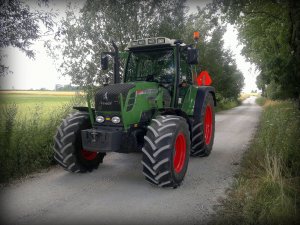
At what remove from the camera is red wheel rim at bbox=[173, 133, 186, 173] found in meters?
4.92

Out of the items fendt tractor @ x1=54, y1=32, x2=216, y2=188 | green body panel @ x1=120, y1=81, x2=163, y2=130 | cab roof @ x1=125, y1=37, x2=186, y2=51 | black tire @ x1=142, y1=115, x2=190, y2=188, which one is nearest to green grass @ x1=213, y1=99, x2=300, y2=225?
black tire @ x1=142, y1=115, x2=190, y2=188

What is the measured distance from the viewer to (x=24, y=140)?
552cm

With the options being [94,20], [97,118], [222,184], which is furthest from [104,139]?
[94,20]

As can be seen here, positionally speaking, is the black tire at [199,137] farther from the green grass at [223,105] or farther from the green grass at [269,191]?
the green grass at [223,105]

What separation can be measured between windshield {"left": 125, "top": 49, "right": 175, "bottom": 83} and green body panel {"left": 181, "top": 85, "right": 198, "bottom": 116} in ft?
1.94

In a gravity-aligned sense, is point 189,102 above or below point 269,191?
above

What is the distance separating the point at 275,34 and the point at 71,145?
445 inches

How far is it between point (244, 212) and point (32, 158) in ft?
13.3

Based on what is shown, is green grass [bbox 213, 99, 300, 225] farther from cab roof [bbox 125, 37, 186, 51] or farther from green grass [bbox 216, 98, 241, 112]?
green grass [bbox 216, 98, 241, 112]

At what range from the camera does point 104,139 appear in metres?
4.74

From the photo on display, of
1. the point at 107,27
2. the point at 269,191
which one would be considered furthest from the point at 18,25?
the point at 107,27

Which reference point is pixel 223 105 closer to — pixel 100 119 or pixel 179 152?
pixel 179 152

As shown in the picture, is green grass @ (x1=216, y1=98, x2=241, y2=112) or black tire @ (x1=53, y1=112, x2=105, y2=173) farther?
green grass @ (x1=216, y1=98, x2=241, y2=112)

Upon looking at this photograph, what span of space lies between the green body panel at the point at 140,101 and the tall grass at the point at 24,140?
6.70 feet
